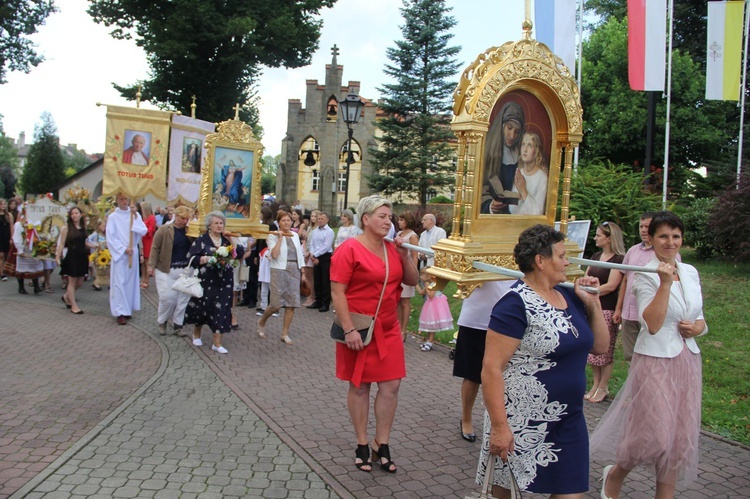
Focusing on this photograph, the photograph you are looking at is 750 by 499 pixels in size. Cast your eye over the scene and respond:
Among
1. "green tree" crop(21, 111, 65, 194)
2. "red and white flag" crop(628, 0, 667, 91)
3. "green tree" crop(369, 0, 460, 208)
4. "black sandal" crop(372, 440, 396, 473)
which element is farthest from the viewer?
"green tree" crop(21, 111, 65, 194)

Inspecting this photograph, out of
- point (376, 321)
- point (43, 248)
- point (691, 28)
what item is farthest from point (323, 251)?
point (691, 28)

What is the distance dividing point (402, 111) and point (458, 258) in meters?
33.7

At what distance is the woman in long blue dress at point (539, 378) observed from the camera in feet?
10.5

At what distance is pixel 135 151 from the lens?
12188 mm

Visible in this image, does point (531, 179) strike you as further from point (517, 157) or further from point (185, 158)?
point (185, 158)

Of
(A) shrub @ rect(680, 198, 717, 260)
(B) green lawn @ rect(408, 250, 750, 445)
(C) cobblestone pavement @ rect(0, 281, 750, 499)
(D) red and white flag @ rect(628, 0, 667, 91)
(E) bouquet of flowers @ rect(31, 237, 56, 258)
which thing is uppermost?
(D) red and white flag @ rect(628, 0, 667, 91)

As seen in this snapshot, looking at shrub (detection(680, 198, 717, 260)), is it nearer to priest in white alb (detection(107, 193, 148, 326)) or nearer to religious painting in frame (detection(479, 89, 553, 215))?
religious painting in frame (detection(479, 89, 553, 215))

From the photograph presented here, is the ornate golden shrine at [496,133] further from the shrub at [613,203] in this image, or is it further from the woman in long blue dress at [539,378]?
the shrub at [613,203]

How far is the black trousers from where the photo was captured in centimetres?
1330

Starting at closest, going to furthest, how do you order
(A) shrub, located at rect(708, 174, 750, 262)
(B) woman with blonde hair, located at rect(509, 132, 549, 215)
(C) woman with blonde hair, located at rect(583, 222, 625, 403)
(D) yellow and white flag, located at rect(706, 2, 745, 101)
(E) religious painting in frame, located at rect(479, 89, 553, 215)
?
(E) religious painting in frame, located at rect(479, 89, 553, 215)
(B) woman with blonde hair, located at rect(509, 132, 549, 215)
(C) woman with blonde hair, located at rect(583, 222, 625, 403)
(A) shrub, located at rect(708, 174, 750, 262)
(D) yellow and white flag, located at rect(706, 2, 745, 101)

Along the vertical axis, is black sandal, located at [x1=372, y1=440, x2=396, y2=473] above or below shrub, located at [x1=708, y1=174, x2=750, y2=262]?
below

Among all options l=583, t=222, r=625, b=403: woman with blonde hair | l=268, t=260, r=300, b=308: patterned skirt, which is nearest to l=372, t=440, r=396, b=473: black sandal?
l=583, t=222, r=625, b=403: woman with blonde hair

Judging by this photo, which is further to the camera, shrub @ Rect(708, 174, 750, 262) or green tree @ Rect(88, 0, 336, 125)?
green tree @ Rect(88, 0, 336, 125)

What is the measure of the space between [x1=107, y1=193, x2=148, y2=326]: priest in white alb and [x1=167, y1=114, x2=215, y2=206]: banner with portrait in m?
1.66
